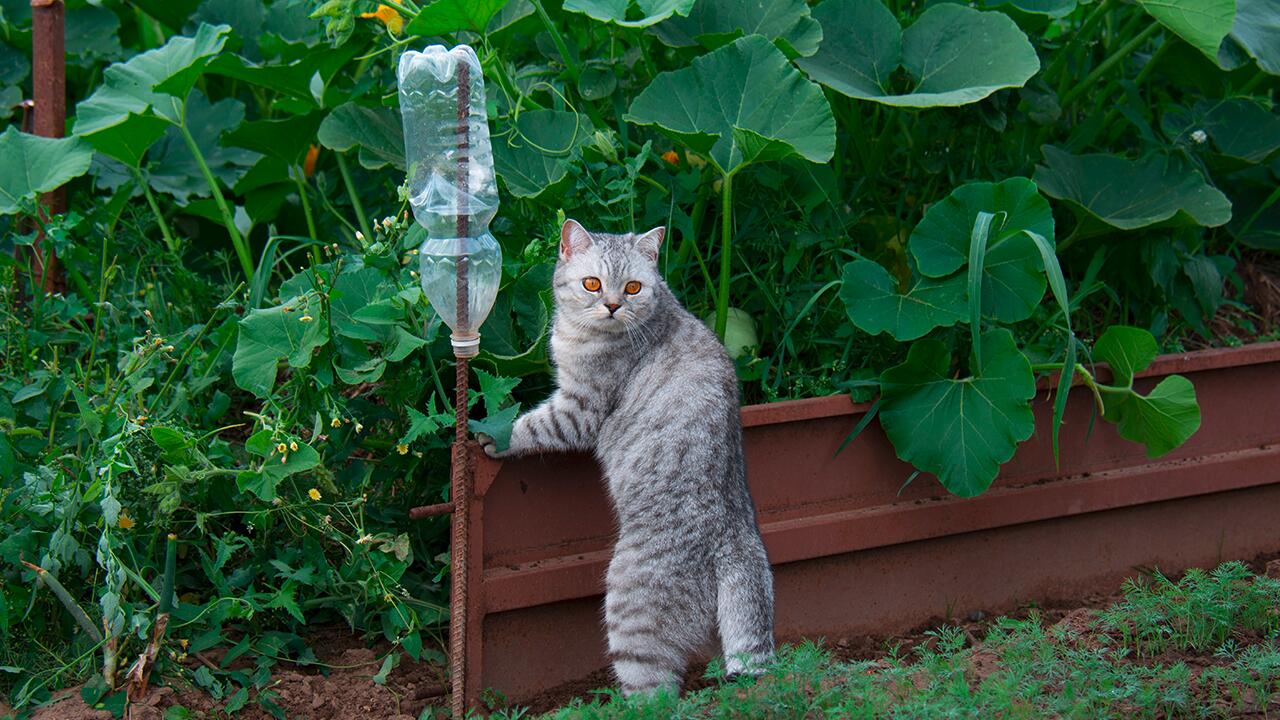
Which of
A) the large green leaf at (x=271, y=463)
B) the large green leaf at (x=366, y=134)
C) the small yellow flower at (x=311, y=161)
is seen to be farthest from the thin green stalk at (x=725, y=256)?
the small yellow flower at (x=311, y=161)

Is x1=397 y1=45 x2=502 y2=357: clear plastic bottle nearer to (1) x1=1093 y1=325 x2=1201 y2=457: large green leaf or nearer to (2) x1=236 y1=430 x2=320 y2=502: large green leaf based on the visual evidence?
(2) x1=236 y1=430 x2=320 y2=502: large green leaf

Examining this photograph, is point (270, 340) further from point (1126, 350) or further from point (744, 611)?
point (1126, 350)

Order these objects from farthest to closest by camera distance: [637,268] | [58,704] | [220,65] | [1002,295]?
1. [220,65]
2. [1002,295]
3. [637,268]
4. [58,704]

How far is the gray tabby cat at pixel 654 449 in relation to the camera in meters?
2.46

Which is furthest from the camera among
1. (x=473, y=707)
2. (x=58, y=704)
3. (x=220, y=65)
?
(x=220, y=65)

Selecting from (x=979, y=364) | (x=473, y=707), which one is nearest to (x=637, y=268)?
(x=979, y=364)

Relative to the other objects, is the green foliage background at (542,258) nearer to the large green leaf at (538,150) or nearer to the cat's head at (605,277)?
the large green leaf at (538,150)

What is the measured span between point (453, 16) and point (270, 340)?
0.84m

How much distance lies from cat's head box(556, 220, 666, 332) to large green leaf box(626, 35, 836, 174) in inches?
11.0

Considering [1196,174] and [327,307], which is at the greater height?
[1196,174]

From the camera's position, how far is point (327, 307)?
8.08 feet

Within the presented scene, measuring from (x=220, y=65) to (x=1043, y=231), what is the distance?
219 centimetres

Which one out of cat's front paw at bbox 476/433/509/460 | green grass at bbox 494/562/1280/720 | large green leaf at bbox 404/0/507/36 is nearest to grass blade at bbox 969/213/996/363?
green grass at bbox 494/562/1280/720

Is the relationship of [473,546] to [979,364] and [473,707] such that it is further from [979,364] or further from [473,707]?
[979,364]
